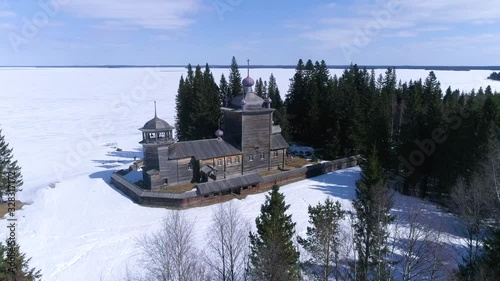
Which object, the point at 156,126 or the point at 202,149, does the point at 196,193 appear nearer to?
the point at 202,149

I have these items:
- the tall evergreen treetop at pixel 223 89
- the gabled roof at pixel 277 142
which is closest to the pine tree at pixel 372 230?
the gabled roof at pixel 277 142

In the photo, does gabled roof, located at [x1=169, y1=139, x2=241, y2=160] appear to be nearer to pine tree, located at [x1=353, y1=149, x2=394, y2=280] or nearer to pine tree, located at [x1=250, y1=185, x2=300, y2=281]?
pine tree, located at [x1=250, y1=185, x2=300, y2=281]

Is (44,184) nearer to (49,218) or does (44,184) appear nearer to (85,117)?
(49,218)

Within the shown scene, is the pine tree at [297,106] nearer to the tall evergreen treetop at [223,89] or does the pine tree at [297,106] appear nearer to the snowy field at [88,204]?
the tall evergreen treetop at [223,89]

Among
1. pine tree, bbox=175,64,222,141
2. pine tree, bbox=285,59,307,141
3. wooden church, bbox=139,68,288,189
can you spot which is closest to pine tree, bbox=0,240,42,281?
wooden church, bbox=139,68,288,189

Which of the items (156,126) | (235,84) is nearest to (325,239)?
(156,126)

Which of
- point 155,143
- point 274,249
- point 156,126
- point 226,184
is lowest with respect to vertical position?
point 226,184
